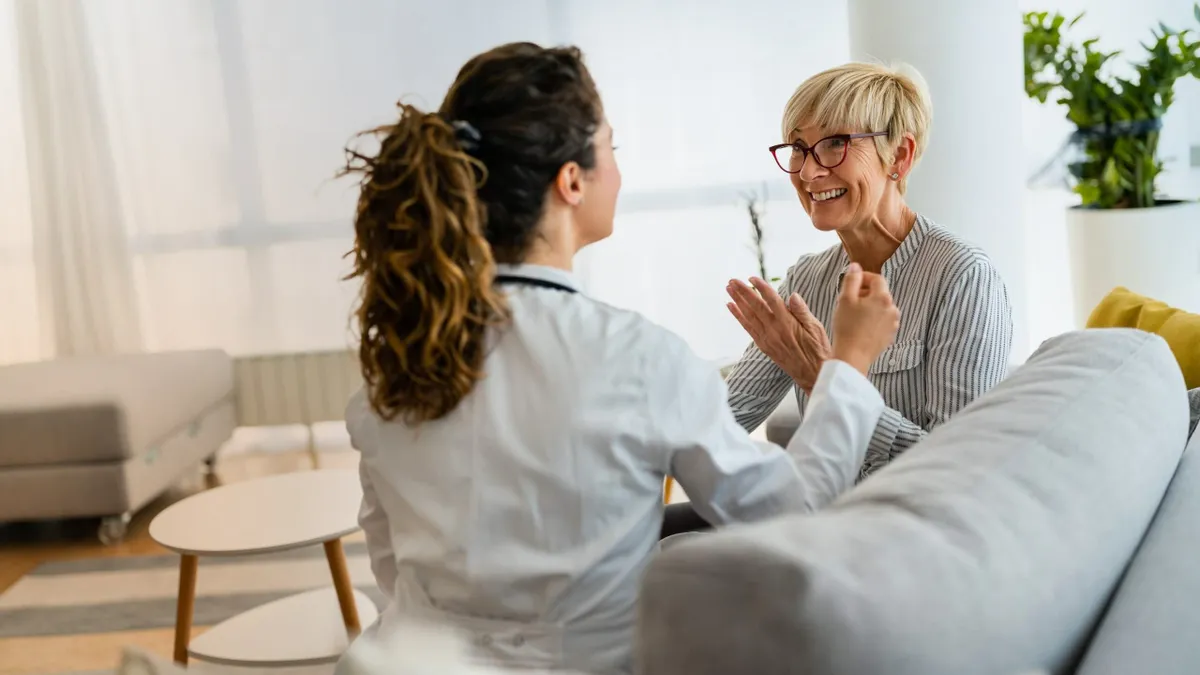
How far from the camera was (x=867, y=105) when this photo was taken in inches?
81.3

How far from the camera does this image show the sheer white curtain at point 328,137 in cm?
515

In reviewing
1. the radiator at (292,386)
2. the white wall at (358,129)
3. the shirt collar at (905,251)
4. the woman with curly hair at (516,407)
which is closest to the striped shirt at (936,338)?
the shirt collar at (905,251)

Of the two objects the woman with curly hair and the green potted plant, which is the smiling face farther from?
the green potted plant

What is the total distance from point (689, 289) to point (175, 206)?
2.19 metres

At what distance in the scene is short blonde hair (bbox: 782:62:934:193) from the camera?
6.75 feet

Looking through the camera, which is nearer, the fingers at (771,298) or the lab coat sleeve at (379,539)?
the lab coat sleeve at (379,539)

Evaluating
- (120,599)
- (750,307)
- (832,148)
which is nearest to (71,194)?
(120,599)

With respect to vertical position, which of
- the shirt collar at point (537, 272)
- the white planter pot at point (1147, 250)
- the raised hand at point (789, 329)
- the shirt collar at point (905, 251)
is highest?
the shirt collar at point (537, 272)

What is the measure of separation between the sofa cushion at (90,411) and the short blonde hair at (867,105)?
279 centimetres

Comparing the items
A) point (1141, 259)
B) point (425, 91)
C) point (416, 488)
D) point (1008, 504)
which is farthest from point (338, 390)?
point (1008, 504)

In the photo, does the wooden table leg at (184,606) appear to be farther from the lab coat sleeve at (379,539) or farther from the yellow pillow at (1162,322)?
the yellow pillow at (1162,322)

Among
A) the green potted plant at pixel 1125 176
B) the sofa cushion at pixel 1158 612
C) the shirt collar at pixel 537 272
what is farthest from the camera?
the green potted plant at pixel 1125 176

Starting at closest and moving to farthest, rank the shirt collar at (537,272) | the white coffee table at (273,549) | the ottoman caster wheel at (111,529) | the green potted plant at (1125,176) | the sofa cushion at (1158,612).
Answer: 1. the sofa cushion at (1158,612)
2. the shirt collar at (537,272)
3. the white coffee table at (273,549)
4. the ottoman caster wheel at (111,529)
5. the green potted plant at (1125,176)

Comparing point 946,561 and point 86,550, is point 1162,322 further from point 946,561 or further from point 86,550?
Answer: point 86,550
